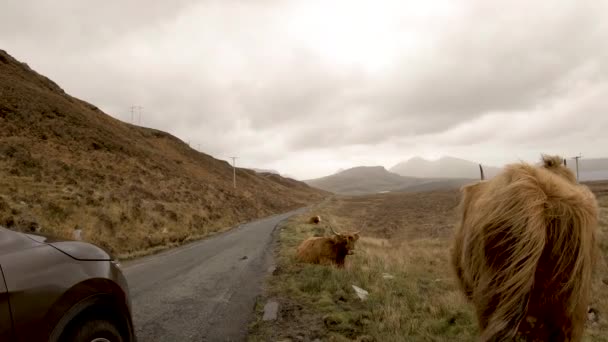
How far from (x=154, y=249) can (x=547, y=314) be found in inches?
669

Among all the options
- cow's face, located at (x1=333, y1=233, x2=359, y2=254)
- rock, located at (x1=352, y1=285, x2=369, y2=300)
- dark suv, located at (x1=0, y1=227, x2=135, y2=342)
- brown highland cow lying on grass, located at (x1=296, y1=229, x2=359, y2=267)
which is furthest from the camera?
cow's face, located at (x1=333, y1=233, x2=359, y2=254)

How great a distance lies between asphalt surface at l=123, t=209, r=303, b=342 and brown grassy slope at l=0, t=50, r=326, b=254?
3092 millimetres

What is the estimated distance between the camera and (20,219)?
575 inches

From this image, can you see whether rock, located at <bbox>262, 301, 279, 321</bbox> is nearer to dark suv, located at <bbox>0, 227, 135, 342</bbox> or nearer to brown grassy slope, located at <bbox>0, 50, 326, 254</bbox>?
dark suv, located at <bbox>0, 227, 135, 342</bbox>

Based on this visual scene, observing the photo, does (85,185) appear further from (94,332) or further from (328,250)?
(94,332)

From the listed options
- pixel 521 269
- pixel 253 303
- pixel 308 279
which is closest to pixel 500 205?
pixel 521 269

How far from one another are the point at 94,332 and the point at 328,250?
27.9 feet

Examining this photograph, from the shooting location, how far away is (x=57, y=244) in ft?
10.6

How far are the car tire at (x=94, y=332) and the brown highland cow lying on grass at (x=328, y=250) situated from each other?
26.1 feet

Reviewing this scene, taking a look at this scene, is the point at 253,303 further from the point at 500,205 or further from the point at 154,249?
the point at 154,249

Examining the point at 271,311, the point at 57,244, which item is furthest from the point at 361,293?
the point at 57,244

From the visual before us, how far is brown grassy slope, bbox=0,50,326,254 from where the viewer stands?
17.6 metres

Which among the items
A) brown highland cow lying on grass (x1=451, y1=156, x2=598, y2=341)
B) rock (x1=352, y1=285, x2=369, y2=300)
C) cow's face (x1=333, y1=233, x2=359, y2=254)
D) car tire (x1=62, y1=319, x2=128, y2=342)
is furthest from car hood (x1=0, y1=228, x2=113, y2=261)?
cow's face (x1=333, y1=233, x2=359, y2=254)

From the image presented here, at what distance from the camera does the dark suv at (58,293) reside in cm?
267
